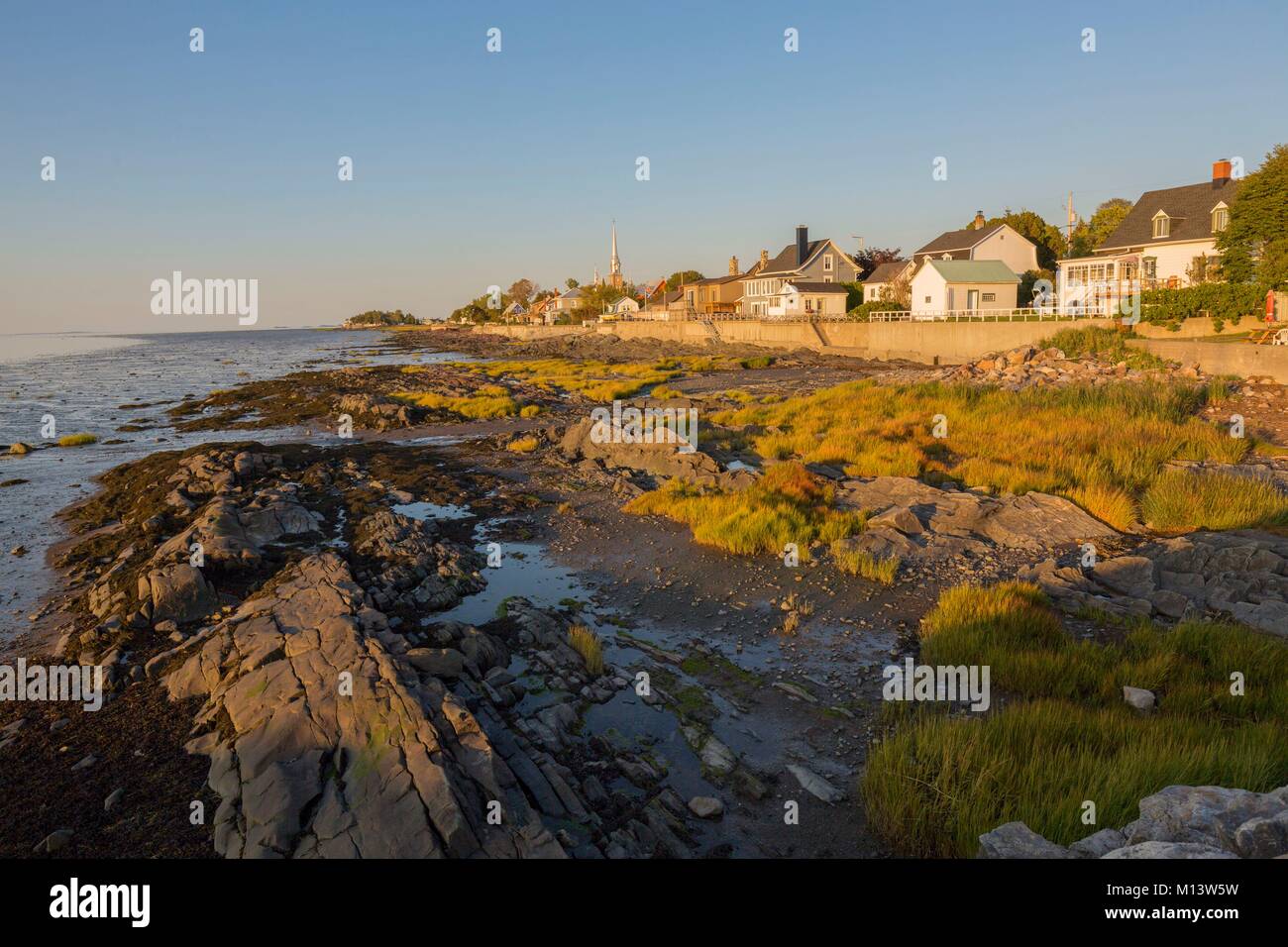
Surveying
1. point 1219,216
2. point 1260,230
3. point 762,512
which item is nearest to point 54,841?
point 762,512

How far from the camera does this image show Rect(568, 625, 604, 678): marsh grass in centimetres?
1041

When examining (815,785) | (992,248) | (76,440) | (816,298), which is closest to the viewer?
(815,785)

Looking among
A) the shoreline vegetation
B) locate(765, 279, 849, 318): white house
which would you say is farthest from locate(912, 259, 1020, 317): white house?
the shoreline vegetation

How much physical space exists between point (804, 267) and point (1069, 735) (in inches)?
3267

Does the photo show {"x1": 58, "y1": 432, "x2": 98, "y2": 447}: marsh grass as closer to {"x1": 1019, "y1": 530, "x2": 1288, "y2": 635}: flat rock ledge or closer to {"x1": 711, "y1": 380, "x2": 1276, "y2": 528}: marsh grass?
{"x1": 711, "y1": 380, "x2": 1276, "y2": 528}: marsh grass

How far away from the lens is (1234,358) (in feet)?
99.2

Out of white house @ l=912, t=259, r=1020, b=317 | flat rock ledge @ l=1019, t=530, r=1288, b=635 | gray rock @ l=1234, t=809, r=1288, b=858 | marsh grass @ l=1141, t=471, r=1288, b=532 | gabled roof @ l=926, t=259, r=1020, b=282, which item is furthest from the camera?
gabled roof @ l=926, t=259, r=1020, b=282

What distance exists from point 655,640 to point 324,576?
5399mm

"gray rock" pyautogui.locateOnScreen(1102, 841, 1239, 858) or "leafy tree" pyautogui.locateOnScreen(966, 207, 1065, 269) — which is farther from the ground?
"leafy tree" pyautogui.locateOnScreen(966, 207, 1065, 269)

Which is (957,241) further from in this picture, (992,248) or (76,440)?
(76,440)

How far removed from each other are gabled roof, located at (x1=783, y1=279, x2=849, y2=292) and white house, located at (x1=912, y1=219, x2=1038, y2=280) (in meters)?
13.0
